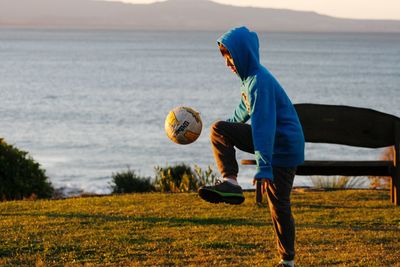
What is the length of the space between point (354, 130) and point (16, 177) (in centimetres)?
658

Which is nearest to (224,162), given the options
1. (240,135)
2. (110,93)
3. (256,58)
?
(240,135)

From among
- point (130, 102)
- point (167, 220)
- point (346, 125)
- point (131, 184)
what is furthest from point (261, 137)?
point (130, 102)

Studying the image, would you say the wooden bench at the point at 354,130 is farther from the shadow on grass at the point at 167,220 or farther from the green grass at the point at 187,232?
the shadow on grass at the point at 167,220

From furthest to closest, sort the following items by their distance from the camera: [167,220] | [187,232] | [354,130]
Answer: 1. [354,130]
2. [167,220]
3. [187,232]

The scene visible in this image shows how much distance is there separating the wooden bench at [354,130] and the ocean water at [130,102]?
1497cm

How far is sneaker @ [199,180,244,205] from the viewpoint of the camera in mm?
8031

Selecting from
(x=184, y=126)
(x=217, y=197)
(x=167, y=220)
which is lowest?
(x=167, y=220)

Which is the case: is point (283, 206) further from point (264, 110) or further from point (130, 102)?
point (130, 102)

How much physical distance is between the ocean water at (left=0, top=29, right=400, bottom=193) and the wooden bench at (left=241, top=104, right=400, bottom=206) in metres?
15.0

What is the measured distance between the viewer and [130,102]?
238 ft

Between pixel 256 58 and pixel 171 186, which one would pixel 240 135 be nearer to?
pixel 256 58

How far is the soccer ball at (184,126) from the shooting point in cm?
958

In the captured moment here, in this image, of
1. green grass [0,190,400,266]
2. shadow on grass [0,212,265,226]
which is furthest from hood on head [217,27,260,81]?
shadow on grass [0,212,265,226]

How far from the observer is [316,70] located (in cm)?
12606
